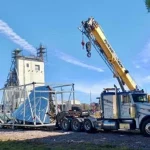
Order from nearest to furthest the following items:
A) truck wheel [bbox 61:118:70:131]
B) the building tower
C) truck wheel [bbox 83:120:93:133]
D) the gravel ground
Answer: the gravel ground, truck wheel [bbox 83:120:93:133], truck wheel [bbox 61:118:70:131], the building tower

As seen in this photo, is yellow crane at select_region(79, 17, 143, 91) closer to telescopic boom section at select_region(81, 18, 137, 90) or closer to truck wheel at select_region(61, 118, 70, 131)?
telescopic boom section at select_region(81, 18, 137, 90)

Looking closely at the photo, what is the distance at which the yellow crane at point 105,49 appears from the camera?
29.4 m

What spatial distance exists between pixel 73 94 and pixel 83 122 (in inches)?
201

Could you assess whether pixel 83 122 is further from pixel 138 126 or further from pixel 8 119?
pixel 8 119

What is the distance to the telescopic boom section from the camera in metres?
29.5

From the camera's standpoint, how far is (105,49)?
29656mm

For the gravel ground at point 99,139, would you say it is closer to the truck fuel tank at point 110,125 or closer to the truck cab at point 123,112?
the truck cab at point 123,112

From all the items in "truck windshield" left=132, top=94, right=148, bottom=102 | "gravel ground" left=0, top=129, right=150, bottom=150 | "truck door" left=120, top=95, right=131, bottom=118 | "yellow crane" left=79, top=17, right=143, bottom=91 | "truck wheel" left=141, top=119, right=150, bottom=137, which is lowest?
"gravel ground" left=0, top=129, right=150, bottom=150

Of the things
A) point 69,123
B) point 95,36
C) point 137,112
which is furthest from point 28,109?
point 137,112

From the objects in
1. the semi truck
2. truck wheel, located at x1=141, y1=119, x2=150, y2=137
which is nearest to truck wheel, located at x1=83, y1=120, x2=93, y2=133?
the semi truck

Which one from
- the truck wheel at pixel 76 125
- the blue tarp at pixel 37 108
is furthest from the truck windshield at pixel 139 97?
the blue tarp at pixel 37 108

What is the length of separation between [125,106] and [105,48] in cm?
849

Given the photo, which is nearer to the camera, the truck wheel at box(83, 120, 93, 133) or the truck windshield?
the truck windshield

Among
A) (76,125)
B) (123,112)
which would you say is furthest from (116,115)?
(76,125)
